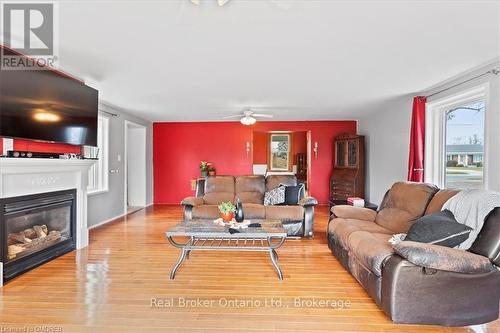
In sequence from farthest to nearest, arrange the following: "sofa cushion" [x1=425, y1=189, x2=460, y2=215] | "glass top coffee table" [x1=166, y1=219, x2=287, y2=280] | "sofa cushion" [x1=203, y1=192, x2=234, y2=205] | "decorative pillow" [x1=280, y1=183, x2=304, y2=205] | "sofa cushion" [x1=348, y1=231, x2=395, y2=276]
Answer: "sofa cushion" [x1=203, y1=192, x2=234, y2=205] < "decorative pillow" [x1=280, y1=183, x2=304, y2=205] < "glass top coffee table" [x1=166, y1=219, x2=287, y2=280] < "sofa cushion" [x1=425, y1=189, x2=460, y2=215] < "sofa cushion" [x1=348, y1=231, x2=395, y2=276]

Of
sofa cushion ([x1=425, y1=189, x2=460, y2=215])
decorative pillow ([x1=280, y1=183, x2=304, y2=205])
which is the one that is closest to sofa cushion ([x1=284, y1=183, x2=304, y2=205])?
decorative pillow ([x1=280, y1=183, x2=304, y2=205])

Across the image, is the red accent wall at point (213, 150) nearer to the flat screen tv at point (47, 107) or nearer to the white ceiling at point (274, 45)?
the white ceiling at point (274, 45)

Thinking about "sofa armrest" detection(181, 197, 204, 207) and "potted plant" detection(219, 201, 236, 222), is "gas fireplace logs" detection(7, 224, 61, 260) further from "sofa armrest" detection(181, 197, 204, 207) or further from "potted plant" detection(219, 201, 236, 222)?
"potted plant" detection(219, 201, 236, 222)

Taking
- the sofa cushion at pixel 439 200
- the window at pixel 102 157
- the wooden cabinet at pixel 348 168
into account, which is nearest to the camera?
the sofa cushion at pixel 439 200

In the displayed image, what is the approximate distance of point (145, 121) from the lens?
7.04m

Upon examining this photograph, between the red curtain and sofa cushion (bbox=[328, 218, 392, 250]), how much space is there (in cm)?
149

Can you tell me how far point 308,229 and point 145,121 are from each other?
5043 millimetres

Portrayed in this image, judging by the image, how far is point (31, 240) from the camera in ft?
10.1

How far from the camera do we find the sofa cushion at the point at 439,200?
252 cm

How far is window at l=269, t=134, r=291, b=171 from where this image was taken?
9.19 meters

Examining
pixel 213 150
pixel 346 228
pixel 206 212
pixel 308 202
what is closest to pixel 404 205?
pixel 346 228

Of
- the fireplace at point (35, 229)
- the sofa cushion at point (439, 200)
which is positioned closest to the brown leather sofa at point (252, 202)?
the fireplace at point (35, 229)

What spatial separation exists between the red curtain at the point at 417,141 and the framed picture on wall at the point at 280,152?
5096 mm

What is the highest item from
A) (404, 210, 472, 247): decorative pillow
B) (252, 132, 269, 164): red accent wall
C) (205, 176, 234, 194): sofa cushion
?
(252, 132, 269, 164): red accent wall
